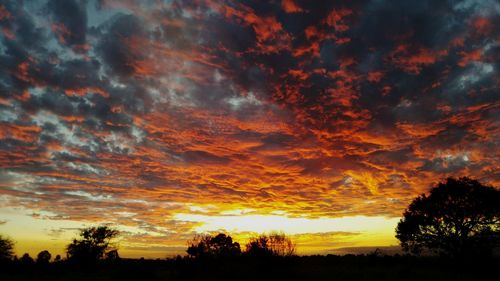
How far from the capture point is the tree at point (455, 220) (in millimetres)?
44750

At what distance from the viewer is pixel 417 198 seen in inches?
Result: 2051

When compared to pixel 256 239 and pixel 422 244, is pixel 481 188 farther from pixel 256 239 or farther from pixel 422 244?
pixel 256 239

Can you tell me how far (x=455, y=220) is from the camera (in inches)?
1825

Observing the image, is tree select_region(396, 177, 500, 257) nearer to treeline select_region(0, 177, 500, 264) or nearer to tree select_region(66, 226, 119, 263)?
treeline select_region(0, 177, 500, 264)

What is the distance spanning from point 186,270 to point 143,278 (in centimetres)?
366

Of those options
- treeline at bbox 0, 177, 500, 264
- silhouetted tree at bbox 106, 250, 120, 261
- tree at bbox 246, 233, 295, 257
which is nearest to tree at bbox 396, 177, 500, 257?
treeline at bbox 0, 177, 500, 264

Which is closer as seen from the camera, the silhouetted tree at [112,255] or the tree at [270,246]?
the tree at [270,246]

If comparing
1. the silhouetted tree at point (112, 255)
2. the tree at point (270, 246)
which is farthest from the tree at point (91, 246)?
the tree at point (270, 246)

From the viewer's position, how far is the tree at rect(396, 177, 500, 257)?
44.8m

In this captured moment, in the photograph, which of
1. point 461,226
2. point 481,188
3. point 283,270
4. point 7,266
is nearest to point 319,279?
point 283,270

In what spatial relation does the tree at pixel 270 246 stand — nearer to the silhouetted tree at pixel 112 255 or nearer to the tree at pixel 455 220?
the tree at pixel 455 220

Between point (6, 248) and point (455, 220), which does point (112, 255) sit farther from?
point (455, 220)

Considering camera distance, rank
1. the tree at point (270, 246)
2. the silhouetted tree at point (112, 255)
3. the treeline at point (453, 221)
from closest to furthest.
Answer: the tree at point (270, 246) < the treeline at point (453, 221) < the silhouetted tree at point (112, 255)

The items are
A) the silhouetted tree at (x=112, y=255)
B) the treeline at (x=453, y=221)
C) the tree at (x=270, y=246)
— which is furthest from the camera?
the silhouetted tree at (x=112, y=255)
